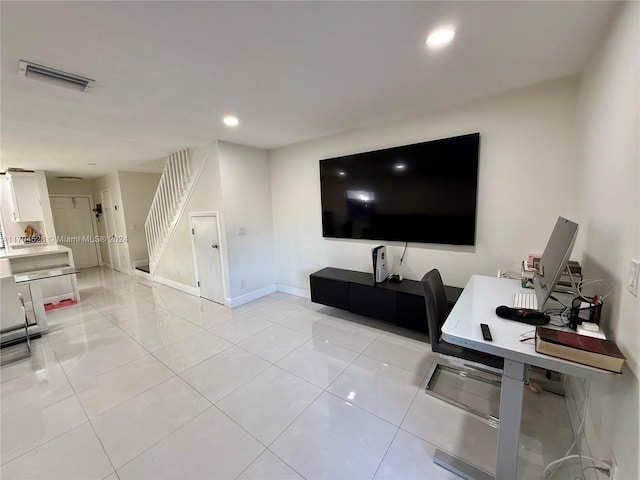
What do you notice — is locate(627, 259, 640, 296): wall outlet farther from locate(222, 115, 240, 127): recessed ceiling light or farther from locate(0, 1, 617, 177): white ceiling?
locate(222, 115, 240, 127): recessed ceiling light

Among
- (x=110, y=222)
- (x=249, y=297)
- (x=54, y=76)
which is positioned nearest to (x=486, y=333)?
(x=54, y=76)

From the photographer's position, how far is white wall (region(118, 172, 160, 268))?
588 cm

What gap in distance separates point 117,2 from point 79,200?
784 cm

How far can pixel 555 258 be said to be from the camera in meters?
1.39

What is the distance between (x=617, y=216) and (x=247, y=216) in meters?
3.75

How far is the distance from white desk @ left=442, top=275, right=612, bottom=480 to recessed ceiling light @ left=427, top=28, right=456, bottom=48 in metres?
1.62

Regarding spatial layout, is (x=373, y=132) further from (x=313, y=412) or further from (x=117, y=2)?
(x=313, y=412)

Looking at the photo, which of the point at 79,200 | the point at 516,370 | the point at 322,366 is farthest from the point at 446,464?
the point at 79,200

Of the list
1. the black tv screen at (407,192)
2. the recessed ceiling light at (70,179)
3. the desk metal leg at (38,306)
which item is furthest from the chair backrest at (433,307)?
the recessed ceiling light at (70,179)

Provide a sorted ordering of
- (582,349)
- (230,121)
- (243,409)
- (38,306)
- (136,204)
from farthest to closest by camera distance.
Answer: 1. (136,204)
2. (38,306)
3. (230,121)
4. (243,409)
5. (582,349)

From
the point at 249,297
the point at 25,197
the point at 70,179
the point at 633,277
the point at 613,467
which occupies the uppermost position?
the point at 70,179

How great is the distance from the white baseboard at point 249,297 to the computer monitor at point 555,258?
3520mm

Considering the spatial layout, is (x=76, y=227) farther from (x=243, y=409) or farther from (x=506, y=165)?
(x=506, y=165)

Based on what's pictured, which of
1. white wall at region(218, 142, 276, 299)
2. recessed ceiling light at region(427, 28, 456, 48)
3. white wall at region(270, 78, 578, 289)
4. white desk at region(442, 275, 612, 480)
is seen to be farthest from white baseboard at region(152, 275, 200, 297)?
recessed ceiling light at region(427, 28, 456, 48)
